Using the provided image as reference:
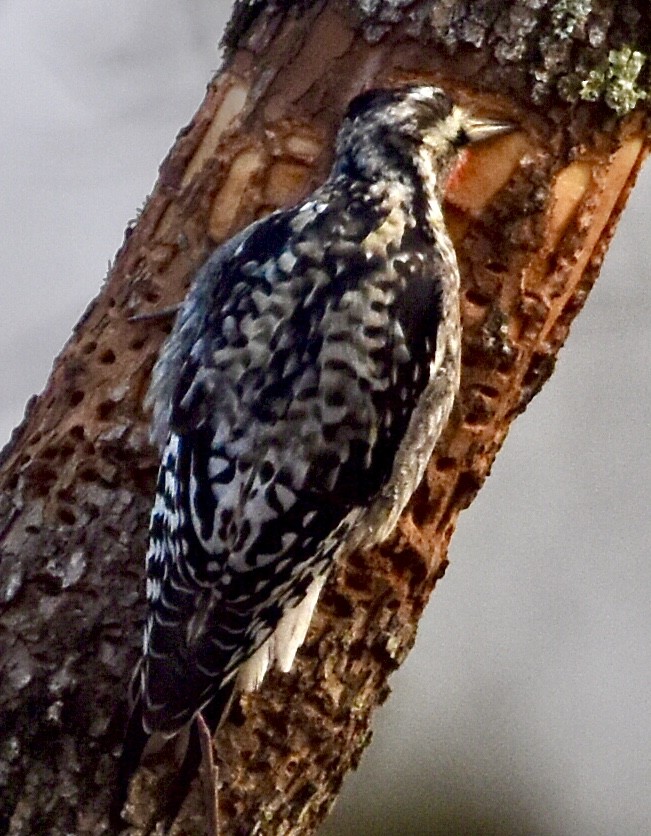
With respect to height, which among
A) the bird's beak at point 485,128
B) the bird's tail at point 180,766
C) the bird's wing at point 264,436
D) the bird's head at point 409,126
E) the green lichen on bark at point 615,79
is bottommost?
the bird's tail at point 180,766

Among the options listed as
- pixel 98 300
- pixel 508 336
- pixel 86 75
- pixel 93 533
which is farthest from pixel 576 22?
pixel 86 75

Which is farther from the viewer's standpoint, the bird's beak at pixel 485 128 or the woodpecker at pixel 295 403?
the bird's beak at pixel 485 128

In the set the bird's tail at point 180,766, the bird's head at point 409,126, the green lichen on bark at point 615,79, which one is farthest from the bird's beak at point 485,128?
the bird's tail at point 180,766

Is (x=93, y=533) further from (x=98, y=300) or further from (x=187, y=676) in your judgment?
(x=98, y=300)

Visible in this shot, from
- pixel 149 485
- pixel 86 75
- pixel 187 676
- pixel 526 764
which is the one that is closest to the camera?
pixel 187 676

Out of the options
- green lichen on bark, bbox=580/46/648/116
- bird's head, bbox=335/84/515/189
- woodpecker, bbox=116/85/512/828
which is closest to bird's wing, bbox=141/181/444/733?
woodpecker, bbox=116/85/512/828

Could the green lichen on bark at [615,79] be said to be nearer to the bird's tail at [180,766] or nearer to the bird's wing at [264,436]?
the bird's wing at [264,436]

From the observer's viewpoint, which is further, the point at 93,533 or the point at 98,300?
the point at 98,300
